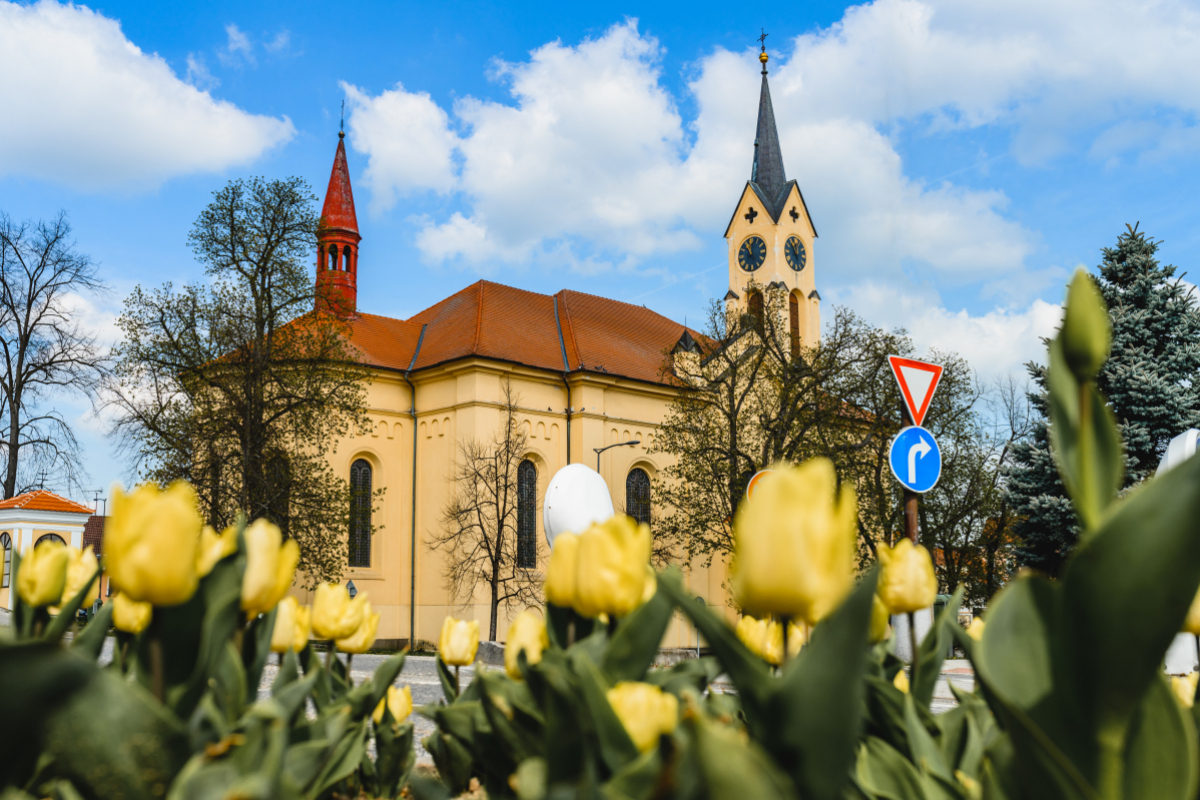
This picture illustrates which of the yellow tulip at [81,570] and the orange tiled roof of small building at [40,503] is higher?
the orange tiled roof of small building at [40,503]

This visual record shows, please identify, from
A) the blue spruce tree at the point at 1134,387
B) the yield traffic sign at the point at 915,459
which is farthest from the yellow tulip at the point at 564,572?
the blue spruce tree at the point at 1134,387

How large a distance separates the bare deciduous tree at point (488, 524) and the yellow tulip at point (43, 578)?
2732cm

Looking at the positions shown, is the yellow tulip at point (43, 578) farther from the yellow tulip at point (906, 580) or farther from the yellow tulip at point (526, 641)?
the yellow tulip at point (906, 580)

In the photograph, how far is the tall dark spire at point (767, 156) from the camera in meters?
42.5

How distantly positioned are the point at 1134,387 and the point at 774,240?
23.6 metres

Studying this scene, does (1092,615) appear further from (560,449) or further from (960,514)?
(960,514)

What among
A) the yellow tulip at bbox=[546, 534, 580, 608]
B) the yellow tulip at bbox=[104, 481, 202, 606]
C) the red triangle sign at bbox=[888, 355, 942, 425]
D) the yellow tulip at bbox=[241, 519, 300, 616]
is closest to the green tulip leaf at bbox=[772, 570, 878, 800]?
the yellow tulip at bbox=[546, 534, 580, 608]

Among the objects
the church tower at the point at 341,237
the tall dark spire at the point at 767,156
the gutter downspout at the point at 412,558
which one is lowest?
the gutter downspout at the point at 412,558

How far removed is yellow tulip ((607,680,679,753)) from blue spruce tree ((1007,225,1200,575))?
1903 centimetres

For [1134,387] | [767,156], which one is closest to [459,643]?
[1134,387]

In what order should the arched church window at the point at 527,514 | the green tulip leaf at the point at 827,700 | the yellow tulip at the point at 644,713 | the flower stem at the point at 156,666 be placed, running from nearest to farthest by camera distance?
the green tulip leaf at the point at 827,700 < the yellow tulip at the point at 644,713 < the flower stem at the point at 156,666 < the arched church window at the point at 527,514

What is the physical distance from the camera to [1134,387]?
1869cm

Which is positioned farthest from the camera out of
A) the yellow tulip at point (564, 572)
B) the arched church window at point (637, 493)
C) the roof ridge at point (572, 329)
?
the arched church window at point (637, 493)

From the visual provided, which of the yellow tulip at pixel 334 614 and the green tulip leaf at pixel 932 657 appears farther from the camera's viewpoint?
the yellow tulip at pixel 334 614
